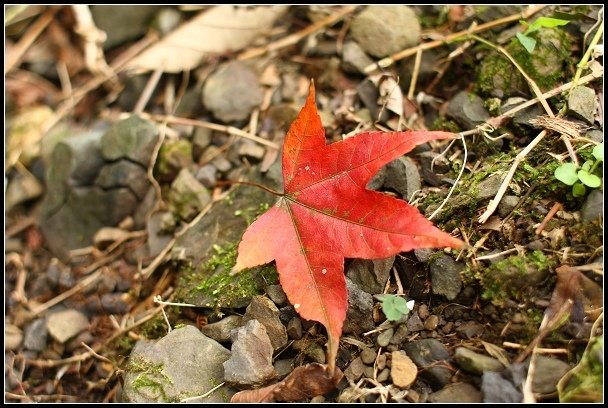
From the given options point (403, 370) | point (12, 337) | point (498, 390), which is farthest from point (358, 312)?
point (12, 337)

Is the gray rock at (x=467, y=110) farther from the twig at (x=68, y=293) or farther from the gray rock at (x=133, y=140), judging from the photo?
the twig at (x=68, y=293)

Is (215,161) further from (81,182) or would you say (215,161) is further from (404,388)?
(404,388)

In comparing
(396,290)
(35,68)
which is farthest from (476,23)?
(35,68)

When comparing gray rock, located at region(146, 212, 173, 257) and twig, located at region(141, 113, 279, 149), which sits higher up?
twig, located at region(141, 113, 279, 149)

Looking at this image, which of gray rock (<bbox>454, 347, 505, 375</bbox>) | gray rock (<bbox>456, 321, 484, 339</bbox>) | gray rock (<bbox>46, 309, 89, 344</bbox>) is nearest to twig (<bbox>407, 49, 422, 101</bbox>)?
gray rock (<bbox>456, 321, 484, 339</bbox>)

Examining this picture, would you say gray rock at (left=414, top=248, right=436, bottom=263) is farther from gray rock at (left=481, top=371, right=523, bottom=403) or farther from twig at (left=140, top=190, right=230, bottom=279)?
twig at (left=140, top=190, right=230, bottom=279)

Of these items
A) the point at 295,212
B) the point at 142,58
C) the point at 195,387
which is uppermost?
the point at 142,58
